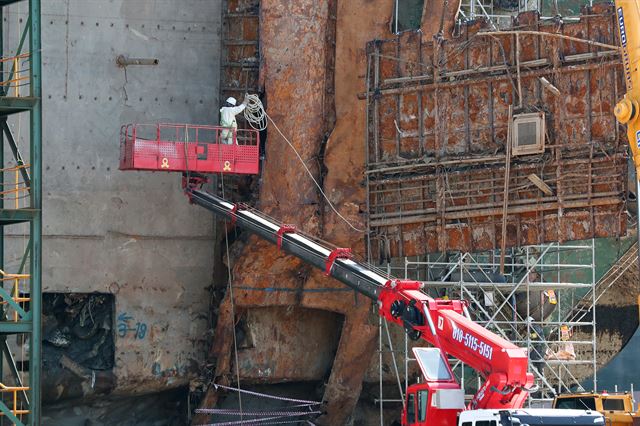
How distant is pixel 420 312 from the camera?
20.3m

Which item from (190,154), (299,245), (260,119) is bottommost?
(299,245)

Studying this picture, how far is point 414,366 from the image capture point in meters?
26.3

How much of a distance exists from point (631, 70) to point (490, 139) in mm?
3579

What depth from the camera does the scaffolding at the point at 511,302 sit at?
25.3m

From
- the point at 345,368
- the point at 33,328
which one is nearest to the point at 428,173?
the point at 345,368

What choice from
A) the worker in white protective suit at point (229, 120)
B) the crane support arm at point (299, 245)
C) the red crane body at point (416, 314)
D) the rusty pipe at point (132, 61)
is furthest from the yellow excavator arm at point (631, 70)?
the rusty pipe at point (132, 61)

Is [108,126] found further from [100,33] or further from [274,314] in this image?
[274,314]

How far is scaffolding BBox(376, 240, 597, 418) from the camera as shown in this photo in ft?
83.0

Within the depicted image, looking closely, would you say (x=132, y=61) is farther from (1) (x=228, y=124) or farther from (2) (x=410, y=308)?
(2) (x=410, y=308)

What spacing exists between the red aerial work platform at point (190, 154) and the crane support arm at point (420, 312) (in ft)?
2.05

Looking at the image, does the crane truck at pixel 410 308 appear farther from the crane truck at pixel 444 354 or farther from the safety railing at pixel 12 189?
the safety railing at pixel 12 189

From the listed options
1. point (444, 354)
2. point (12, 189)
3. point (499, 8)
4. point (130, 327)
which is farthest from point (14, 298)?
point (499, 8)

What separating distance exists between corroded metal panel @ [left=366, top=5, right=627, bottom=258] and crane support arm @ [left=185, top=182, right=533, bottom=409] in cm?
202

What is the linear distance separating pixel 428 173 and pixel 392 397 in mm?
5675
